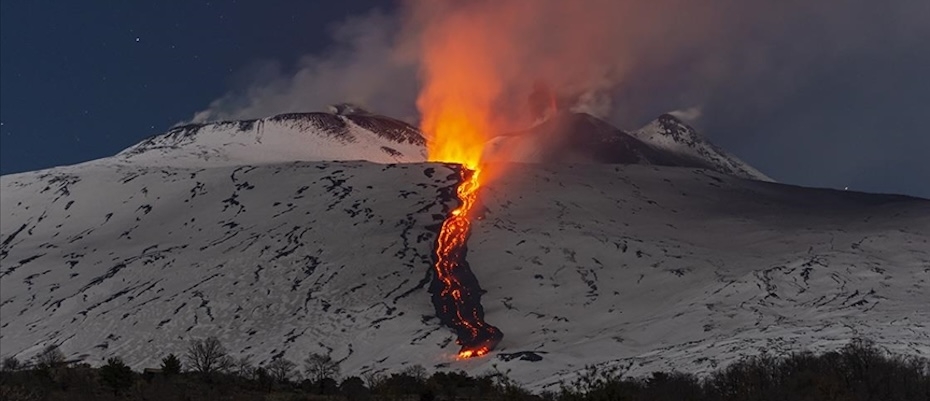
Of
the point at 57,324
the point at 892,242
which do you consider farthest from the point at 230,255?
the point at 892,242

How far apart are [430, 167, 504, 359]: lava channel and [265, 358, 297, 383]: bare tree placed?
601 inches

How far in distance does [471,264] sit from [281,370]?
→ 163 feet

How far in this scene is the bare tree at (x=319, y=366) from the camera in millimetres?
89037

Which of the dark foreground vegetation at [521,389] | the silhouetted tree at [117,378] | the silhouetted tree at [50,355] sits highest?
the silhouetted tree at [50,355]

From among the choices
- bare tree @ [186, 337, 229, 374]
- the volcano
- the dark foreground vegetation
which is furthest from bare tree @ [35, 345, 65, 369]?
the dark foreground vegetation

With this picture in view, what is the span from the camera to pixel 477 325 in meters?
109

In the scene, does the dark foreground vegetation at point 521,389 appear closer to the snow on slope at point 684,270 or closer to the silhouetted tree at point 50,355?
the snow on slope at point 684,270

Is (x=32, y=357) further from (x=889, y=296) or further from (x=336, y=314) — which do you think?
(x=889, y=296)

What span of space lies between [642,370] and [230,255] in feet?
236

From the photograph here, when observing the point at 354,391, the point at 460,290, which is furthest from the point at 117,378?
the point at 460,290

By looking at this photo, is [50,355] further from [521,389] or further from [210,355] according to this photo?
[521,389]

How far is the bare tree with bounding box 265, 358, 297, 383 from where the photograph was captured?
245 feet

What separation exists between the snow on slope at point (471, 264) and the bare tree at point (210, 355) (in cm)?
456

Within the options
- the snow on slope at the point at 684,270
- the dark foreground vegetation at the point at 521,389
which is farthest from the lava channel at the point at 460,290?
the dark foreground vegetation at the point at 521,389
